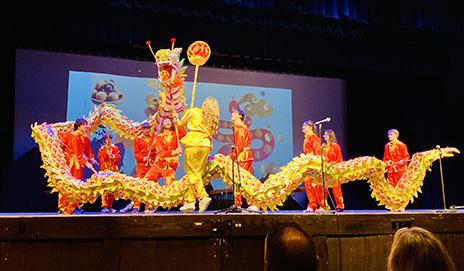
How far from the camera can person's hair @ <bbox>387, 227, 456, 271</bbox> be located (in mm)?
1624

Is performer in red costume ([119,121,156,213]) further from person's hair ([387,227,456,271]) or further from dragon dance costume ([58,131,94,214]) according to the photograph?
person's hair ([387,227,456,271])

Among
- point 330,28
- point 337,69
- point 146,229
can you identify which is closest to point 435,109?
point 337,69

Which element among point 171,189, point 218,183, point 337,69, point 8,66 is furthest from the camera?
point 337,69

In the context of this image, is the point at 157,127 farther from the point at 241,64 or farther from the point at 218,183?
the point at 241,64

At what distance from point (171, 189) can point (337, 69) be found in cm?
544

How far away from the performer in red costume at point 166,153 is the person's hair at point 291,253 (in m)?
3.56

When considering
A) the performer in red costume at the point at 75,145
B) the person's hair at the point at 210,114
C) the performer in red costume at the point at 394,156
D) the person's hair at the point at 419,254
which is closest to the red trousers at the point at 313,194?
the performer in red costume at the point at 394,156

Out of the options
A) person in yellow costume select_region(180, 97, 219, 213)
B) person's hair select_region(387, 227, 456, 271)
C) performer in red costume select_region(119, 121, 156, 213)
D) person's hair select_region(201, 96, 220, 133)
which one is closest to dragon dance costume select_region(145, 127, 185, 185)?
performer in red costume select_region(119, 121, 156, 213)

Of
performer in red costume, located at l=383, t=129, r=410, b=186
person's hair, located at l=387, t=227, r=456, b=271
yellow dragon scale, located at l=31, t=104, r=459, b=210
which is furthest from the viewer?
performer in red costume, located at l=383, t=129, r=410, b=186

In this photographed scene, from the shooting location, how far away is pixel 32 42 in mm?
6965

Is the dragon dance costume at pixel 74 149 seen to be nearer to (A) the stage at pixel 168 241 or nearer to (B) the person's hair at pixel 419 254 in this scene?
(A) the stage at pixel 168 241

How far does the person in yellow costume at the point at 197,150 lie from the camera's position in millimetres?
4414

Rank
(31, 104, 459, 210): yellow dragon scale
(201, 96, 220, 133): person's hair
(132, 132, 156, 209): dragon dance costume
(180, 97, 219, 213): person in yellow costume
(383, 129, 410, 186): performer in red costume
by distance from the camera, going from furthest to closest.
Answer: (383, 129, 410, 186): performer in red costume < (132, 132, 156, 209): dragon dance costume < (201, 96, 220, 133): person's hair < (180, 97, 219, 213): person in yellow costume < (31, 104, 459, 210): yellow dragon scale

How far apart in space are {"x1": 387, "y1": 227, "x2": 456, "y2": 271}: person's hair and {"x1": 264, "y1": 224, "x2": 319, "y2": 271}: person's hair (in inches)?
17.3
